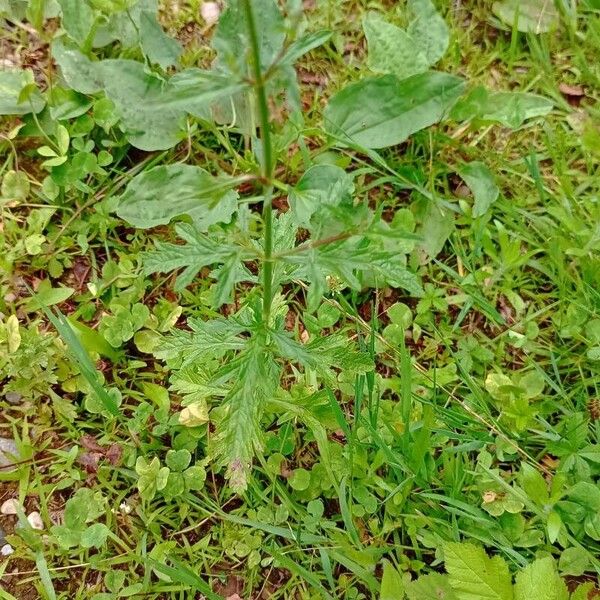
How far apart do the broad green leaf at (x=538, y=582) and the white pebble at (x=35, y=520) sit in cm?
123

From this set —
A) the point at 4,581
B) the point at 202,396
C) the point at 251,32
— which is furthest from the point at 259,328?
the point at 4,581

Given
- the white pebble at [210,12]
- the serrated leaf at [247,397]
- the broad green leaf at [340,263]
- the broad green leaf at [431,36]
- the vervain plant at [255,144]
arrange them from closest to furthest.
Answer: the broad green leaf at [340,263], the serrated leaf at [247,397], the vervain plant at [255,144], the broad green leaf at [431,36], the white pebble at [210,12]

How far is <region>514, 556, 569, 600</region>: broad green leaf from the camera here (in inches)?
64.1

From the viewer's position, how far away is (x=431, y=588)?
1712 mm

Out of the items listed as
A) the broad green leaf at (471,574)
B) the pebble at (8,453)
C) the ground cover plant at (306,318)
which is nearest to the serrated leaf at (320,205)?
the ground cover plant at (306,318)

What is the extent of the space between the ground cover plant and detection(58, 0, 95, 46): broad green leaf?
0.01 meters

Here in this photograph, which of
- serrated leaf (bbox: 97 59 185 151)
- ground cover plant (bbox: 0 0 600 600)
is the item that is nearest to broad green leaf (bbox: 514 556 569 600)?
ground cover plant (bbox: 0 0 600 600)

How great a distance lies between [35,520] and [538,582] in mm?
1293

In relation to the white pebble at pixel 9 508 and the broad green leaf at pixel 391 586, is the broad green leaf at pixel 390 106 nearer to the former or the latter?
the broad green leaf at pixel 391 586

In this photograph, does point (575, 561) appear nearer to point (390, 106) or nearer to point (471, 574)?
point (471, 574)

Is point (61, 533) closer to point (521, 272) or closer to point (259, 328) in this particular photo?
point (259, 328)

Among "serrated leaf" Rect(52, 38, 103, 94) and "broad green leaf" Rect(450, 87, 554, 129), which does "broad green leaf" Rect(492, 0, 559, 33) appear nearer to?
"broad green leaf" Rect(450, 87, 554, 129)

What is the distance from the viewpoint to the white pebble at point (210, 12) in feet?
7.83

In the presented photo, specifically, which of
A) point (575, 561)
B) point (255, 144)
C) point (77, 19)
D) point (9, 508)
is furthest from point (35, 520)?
point (77, 19)
